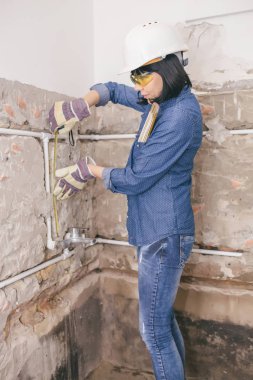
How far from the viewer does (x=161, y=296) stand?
4.38 ft

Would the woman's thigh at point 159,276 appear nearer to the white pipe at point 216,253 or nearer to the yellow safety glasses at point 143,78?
the white pipe at point 216,253

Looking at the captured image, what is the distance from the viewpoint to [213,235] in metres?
1.72

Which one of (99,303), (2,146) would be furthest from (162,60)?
(99,303)

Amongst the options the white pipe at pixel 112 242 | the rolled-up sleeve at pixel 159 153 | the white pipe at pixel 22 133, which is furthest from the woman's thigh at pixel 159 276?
the white pipe at pixel 22 133

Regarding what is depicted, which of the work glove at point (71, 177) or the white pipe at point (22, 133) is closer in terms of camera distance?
the white pipe at point (22, 133)

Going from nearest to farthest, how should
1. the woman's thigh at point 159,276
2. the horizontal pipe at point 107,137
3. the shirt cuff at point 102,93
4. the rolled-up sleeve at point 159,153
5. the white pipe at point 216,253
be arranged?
the rolled-up sleeve at point 159,153 < the woman's thigh at point 159,276 < the shirt cuff at point 102,93 < the white pipe at point 216,253 < the horizontal pipe at point 107,137

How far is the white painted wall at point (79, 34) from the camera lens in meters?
1.34

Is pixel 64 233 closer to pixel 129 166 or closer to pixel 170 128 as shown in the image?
pixel 129 166

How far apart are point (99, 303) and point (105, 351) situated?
29cm

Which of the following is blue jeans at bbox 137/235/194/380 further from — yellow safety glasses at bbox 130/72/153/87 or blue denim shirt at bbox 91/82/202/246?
yellow safety glasses at bbox 130/72/153/87

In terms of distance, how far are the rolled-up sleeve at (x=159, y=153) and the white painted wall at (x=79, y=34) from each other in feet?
1.94

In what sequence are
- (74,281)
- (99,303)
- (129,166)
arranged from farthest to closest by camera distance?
(99,303), (74,281), (129,166)

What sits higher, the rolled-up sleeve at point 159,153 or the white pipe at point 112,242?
the rolled-up sleeve at point 159,153

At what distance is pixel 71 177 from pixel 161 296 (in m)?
0.60
